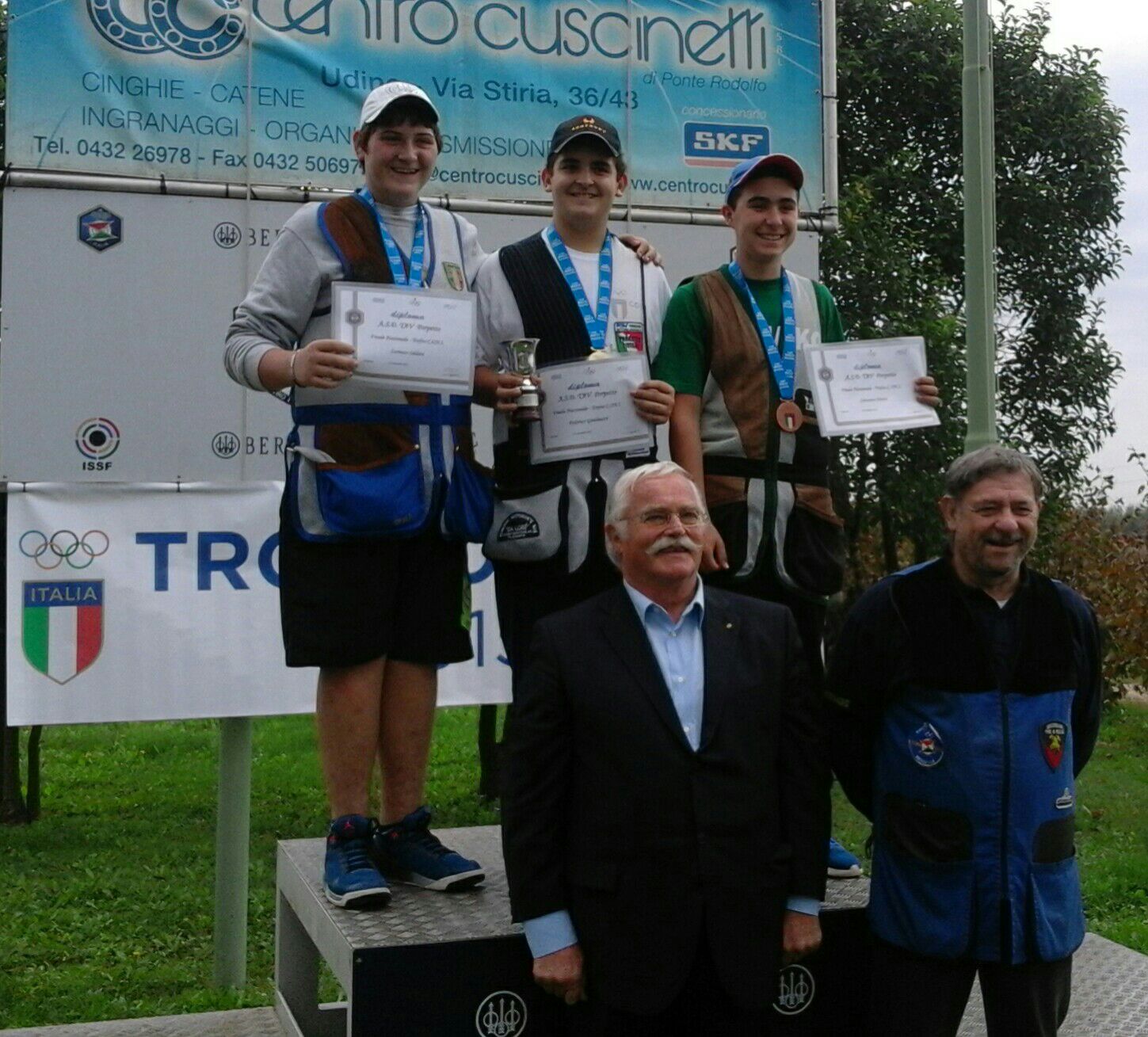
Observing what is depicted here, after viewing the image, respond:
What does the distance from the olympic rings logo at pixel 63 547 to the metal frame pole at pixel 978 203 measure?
291cm

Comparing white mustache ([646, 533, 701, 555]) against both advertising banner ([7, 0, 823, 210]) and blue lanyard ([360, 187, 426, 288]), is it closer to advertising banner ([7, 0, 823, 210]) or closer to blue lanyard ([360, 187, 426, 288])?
blue lanyard ([360, 187, 426, 288])

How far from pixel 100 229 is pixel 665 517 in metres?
3.05

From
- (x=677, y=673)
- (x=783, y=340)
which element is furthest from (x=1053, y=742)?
(x=783, y=340)

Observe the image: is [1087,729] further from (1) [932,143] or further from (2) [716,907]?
(1) [932,143]

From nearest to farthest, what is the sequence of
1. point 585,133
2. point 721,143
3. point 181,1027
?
1. point 585,133
2. point 181,1027
3. point 721,143

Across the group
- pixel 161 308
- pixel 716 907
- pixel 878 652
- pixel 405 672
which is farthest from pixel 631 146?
pixel 716 907

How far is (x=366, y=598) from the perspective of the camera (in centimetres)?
338

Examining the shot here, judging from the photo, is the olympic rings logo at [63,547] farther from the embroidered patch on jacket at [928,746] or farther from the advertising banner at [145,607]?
the embroidered patch on jacket at [928,746]

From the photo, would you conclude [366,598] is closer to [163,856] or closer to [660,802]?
[660,802]

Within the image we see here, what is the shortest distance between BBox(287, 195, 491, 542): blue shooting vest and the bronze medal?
2.21ft

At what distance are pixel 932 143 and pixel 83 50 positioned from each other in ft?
31.5

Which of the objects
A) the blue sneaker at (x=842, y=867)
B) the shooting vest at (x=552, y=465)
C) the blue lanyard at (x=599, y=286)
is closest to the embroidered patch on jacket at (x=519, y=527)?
the shooting vest at (x=552, y=465)

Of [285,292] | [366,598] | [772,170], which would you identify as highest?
[772,170]

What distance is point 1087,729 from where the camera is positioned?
10.1 ft
